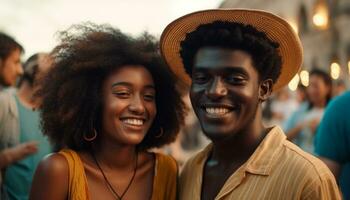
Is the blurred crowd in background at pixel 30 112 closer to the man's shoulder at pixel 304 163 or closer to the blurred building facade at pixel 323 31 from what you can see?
the man's shoulder at pixel 304 163

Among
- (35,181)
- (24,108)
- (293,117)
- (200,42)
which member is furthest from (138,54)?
(293,117)

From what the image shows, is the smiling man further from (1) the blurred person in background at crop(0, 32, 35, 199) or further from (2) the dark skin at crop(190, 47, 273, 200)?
(1) the blurred person in background at crop(0, 32, 35, 199)

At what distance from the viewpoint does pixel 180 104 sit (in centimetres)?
346

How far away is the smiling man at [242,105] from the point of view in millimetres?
2348

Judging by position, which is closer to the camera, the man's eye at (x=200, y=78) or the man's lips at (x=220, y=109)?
the man's lips at (x=220, y=109)

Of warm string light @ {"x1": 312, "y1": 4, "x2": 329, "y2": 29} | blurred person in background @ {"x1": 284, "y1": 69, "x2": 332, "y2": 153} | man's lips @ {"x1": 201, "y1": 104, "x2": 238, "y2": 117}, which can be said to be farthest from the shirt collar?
warm string light @ {"x1": 312, "y1": 4, "x2": 329, "y2": 29}

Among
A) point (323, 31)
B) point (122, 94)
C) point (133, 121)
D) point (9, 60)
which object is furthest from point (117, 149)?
point (323, 31)

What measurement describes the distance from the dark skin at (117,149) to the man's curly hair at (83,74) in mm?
69

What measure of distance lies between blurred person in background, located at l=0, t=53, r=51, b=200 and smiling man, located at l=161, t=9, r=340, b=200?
163cm

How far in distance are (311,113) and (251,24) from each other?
3.97 meters

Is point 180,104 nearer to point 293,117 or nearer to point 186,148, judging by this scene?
point 293,117

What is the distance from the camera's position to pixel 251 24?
104 inches

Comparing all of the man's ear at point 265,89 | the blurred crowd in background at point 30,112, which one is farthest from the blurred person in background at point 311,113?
the man's ear at point 265,89

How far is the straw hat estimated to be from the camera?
8.53 feet
